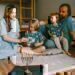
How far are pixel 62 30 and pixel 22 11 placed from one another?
10.6 inches

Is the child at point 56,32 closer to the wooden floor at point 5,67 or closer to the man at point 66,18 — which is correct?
the man at point 66,18

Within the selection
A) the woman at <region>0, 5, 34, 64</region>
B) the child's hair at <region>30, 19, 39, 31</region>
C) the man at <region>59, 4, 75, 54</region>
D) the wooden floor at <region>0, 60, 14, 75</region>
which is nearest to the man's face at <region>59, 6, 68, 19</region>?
the man at <region>59, 4, 75, 54</region>

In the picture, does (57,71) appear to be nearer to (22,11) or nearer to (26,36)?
(26,36)

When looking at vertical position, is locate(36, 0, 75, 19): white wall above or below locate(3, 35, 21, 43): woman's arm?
above

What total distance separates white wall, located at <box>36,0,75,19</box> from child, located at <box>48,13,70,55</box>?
0.04m

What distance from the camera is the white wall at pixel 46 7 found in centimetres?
116

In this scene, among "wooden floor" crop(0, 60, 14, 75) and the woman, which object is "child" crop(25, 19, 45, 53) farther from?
"wooden floor" crop(0, 60, 14, 75)

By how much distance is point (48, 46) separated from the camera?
122 centimetres

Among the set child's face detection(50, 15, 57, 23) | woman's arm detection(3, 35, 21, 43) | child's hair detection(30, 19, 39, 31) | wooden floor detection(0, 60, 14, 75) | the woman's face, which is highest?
the woman's face

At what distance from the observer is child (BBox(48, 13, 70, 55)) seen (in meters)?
1.22

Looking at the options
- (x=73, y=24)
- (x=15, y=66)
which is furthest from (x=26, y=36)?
(x=73, y=24)

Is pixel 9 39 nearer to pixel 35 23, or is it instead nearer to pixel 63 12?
pixel 35 23

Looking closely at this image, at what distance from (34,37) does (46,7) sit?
18 cm

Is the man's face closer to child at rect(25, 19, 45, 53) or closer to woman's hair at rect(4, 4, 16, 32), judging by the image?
child at rect(25, 19, 45, 53)
